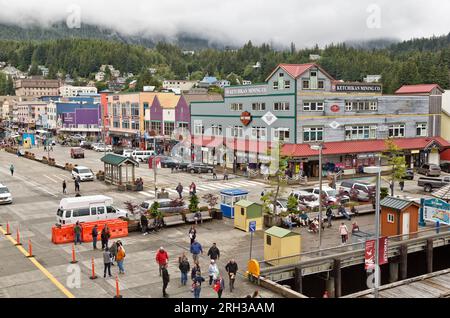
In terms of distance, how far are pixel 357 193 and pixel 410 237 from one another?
43.3 feet

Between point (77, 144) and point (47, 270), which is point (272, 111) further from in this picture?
point (77, 144)

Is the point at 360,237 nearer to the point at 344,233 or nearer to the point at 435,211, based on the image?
the point at 344,233

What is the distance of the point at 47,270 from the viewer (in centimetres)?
2519

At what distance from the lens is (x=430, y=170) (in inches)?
2414

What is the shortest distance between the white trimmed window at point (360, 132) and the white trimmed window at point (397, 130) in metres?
2.61

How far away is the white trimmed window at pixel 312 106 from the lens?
2351 inches

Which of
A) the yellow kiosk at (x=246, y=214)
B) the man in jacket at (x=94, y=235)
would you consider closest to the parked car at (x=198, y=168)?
the yellow kiosk at (x=246, y=214)

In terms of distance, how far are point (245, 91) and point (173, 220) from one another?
34592mm

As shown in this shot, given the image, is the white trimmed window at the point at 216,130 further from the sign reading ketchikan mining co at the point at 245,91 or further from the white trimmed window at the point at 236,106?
the sign reading ketchikan mining co at the point at 245,91

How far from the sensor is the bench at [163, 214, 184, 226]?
3462cm

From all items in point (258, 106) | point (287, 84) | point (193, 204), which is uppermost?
point (287, 84)

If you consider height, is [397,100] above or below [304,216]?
above

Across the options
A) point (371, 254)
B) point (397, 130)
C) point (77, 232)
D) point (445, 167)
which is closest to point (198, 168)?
point (397, 130)

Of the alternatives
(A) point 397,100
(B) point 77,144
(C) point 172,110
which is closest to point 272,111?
(A) point 397,100
